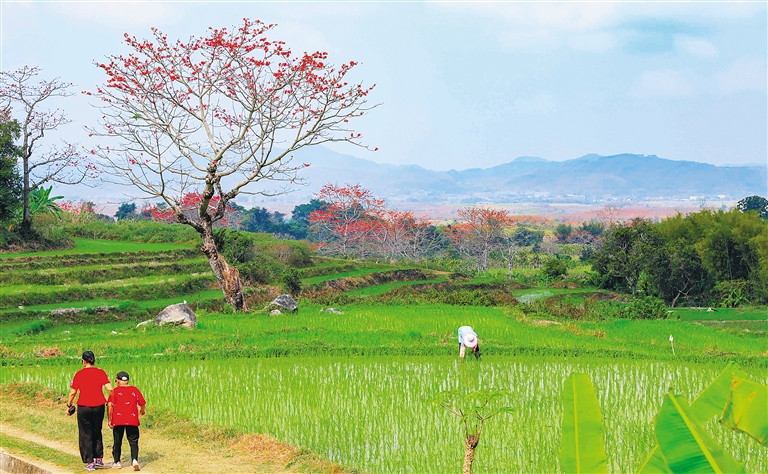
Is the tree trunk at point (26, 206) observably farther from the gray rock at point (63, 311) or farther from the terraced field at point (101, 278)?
the gray rock at point (63, 311)

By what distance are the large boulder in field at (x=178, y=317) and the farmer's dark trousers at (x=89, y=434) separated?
7.40 meters

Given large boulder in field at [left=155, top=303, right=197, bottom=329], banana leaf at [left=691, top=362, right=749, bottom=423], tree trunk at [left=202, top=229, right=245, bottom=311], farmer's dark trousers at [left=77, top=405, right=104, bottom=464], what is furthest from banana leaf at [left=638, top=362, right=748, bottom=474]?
tree trunk at [left=202, top=229, right=245, bottom=311]

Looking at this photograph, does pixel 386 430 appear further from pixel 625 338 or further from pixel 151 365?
pixel 625 338

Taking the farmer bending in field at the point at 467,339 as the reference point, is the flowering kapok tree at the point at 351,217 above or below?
above

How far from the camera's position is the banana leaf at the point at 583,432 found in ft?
8.34

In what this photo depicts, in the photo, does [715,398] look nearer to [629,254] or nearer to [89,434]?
[89,434]

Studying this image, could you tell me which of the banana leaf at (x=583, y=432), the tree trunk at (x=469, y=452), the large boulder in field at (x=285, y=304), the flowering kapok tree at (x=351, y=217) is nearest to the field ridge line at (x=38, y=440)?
the tree trunk at (x=469, y=452)

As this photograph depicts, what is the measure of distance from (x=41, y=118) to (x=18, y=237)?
4.16 meters

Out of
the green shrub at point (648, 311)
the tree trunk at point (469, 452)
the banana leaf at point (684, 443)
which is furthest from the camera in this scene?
the green shrub at point (648, 311)

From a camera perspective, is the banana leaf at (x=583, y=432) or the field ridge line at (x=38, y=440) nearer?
the banana leaf at (x=583, y=432)

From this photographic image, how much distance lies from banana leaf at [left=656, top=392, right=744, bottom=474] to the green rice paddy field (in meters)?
4.22

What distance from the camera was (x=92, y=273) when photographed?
2020cm

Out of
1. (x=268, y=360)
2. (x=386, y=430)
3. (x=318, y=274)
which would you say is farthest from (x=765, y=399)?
(x=318, y=274)

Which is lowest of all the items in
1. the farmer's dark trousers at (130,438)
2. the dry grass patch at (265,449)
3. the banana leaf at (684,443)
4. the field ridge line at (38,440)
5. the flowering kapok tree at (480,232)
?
the field ridge line at (38,440)
